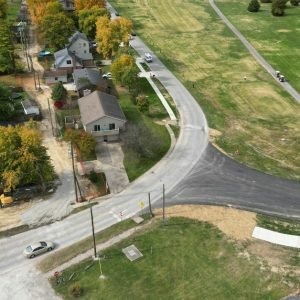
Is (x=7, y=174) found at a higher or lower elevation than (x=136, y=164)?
higher

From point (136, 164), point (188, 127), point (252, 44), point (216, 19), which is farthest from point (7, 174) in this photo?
point (216, 19)

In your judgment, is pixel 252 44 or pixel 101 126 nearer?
pixel 101 126

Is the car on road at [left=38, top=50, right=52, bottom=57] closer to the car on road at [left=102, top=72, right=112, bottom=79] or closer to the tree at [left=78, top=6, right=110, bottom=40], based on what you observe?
the tree at [left=78, top=6, right=110, bottom=40]

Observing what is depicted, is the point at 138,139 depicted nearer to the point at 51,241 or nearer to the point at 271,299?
the point at 51,241

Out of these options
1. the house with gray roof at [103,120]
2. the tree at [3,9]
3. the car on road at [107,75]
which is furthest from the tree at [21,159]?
the tree at [3,9]

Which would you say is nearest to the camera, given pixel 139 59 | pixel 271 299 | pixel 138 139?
pixel 271 299

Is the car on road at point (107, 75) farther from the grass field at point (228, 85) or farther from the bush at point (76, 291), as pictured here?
the bush at point (76, 291)
